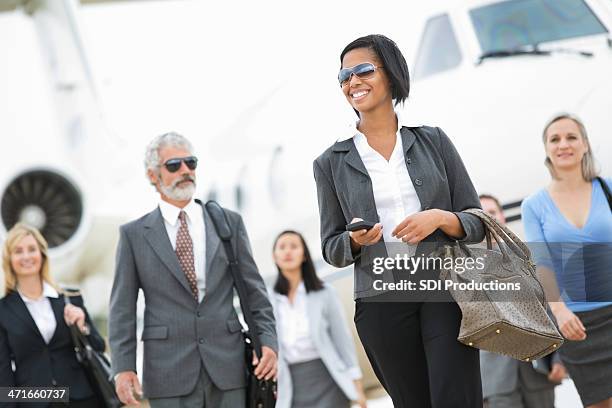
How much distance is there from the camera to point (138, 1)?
11.9 meters

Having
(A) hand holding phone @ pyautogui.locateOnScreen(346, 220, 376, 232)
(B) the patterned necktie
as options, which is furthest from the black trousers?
(B) the patterned necktie

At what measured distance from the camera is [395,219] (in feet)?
9.18

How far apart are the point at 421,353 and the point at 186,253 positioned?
1361 millimetres

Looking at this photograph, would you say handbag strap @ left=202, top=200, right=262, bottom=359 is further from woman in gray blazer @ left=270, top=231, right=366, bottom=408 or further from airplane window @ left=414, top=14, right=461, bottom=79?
airplane window @ left=414, top=14, right=461, bottom=79

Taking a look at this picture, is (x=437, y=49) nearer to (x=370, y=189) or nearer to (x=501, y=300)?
(x=370, y=189)

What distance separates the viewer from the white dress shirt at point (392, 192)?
2801 millimetres

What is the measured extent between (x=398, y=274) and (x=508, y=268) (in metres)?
0.30

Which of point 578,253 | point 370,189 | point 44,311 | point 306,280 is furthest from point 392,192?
point 306,280

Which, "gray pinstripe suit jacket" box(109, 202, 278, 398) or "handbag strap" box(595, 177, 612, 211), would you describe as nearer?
"gray pinstripe suit jacket" box(109, 202, 278, 398)

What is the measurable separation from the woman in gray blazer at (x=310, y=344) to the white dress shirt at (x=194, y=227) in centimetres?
161

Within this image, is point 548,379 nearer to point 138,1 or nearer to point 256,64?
point 256,64

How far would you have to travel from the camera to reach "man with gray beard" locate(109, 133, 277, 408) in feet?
12.2

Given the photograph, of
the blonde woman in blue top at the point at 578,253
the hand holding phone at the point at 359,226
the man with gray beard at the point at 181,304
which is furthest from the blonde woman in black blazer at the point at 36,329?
the hand holding phone at the point at 359,226

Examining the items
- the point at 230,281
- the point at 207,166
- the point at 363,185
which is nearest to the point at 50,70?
the point at 207,166
